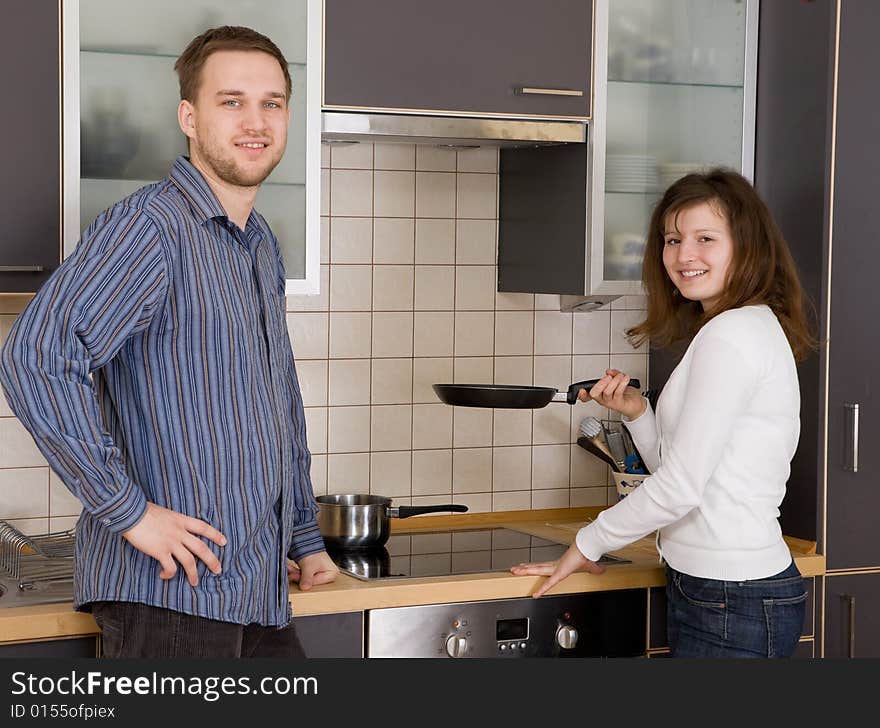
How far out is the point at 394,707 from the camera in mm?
1924

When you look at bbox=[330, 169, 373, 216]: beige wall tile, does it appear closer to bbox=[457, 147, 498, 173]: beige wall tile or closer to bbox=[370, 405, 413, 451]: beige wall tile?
bbox=[457, 147, 498, 173]: beige wall tile

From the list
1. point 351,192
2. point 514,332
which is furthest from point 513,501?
point 351,192

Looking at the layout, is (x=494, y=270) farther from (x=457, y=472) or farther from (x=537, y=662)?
(x=537, y=662)

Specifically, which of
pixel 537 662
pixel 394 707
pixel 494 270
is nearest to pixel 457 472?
pixel 494 270

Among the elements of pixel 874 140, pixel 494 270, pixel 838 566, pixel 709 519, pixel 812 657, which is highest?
pixel 874 140

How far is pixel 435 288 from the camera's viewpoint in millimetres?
3021

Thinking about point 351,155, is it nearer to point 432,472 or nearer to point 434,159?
point 434,159

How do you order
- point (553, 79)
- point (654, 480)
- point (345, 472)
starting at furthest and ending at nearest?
point (345, 472) < point (553, 79) < point (654, 480)

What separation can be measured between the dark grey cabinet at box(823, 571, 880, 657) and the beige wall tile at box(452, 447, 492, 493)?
0.85 m

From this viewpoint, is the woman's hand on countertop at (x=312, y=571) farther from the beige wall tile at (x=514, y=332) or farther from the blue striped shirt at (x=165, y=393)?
the beige wall tile at (x=514, y=332)

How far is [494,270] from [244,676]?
1.42 metres

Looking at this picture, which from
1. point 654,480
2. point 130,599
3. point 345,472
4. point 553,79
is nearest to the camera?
point 130,599

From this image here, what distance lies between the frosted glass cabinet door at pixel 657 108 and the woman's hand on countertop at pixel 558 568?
641 mm

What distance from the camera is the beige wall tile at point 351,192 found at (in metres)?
2.90
